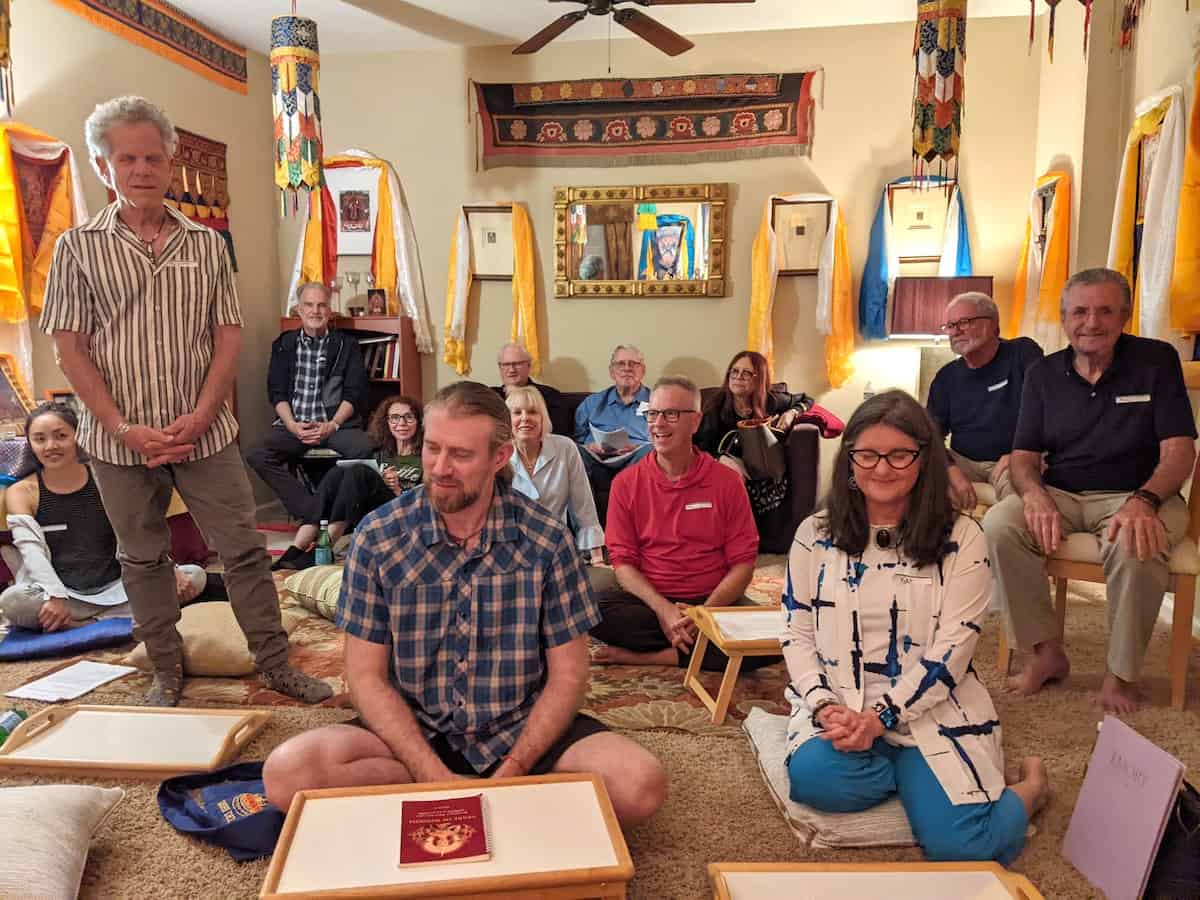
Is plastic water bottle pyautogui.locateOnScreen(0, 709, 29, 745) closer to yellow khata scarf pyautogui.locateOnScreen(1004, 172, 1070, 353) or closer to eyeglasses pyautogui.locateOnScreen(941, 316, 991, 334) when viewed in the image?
eyeglasses pyautogui.locateOnScreen(941, 316, 991, 334)

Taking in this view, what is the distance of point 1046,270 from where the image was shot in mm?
4453

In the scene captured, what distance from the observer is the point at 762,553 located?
14.6 feet

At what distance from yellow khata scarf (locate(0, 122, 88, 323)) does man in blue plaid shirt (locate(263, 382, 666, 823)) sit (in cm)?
271

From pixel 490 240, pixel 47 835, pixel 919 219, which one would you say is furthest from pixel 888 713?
pixel 490 240

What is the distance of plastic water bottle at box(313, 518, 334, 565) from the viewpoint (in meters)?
4.09

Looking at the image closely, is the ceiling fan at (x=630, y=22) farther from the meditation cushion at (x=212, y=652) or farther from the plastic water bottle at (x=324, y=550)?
the meditation cushion at (x=212, y=652)

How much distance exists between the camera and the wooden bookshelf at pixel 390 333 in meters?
A: 5.41

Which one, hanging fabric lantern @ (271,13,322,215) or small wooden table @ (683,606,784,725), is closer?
small wooden table @ (683,606,784,725)

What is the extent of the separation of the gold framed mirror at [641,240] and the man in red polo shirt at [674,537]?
9.82 feet

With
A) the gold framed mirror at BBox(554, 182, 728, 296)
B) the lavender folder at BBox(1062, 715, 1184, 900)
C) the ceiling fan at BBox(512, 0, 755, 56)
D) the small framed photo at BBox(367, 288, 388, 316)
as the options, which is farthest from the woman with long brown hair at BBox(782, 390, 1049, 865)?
the small framed photo at BBox(367, 288, 388, 316)

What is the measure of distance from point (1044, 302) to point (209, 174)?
15.5ft

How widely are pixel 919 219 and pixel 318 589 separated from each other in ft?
13.3

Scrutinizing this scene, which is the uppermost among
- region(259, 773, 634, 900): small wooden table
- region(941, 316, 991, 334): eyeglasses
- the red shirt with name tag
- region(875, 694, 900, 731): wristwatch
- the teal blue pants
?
region(941, 316, 991, 334): eyeglasses

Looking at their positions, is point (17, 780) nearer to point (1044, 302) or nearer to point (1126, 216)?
point (1126, 216)
